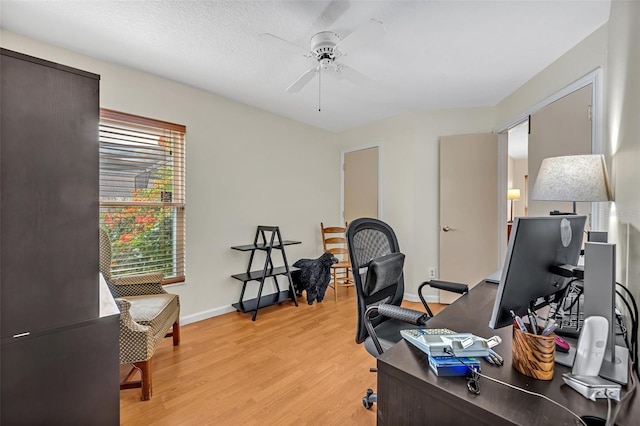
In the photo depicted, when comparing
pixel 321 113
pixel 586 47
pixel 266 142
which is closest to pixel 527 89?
pixel 586 47

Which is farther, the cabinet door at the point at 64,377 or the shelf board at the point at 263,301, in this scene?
the shelf board at the point at 263,301

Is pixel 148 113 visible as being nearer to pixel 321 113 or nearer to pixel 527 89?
pixel 321 113

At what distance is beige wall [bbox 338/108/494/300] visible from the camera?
3541mm

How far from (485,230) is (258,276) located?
8.89 ft

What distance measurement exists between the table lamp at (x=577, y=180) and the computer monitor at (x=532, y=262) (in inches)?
25.8

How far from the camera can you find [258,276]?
326cm

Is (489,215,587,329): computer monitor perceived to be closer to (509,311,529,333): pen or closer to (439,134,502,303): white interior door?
(509,311,529,333): pen

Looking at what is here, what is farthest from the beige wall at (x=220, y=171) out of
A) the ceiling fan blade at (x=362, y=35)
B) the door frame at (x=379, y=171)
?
the ceiling fan blade at (x=362, y=35)

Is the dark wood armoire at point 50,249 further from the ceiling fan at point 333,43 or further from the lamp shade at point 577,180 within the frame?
the lamp shade at point 577,180

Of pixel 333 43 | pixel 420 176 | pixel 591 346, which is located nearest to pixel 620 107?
pixel 591 346

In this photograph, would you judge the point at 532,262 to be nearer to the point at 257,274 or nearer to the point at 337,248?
the point at 257,274

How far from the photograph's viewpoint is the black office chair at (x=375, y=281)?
1.51 m

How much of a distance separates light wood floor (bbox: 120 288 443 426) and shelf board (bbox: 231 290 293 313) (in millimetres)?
137

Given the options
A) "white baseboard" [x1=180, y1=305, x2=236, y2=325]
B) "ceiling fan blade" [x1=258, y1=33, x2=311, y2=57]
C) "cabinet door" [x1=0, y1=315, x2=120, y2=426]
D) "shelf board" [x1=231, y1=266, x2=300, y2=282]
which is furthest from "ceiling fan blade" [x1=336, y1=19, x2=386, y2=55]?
"white baseboard" [x1=180, y1=305, x2=236, y2=325]
